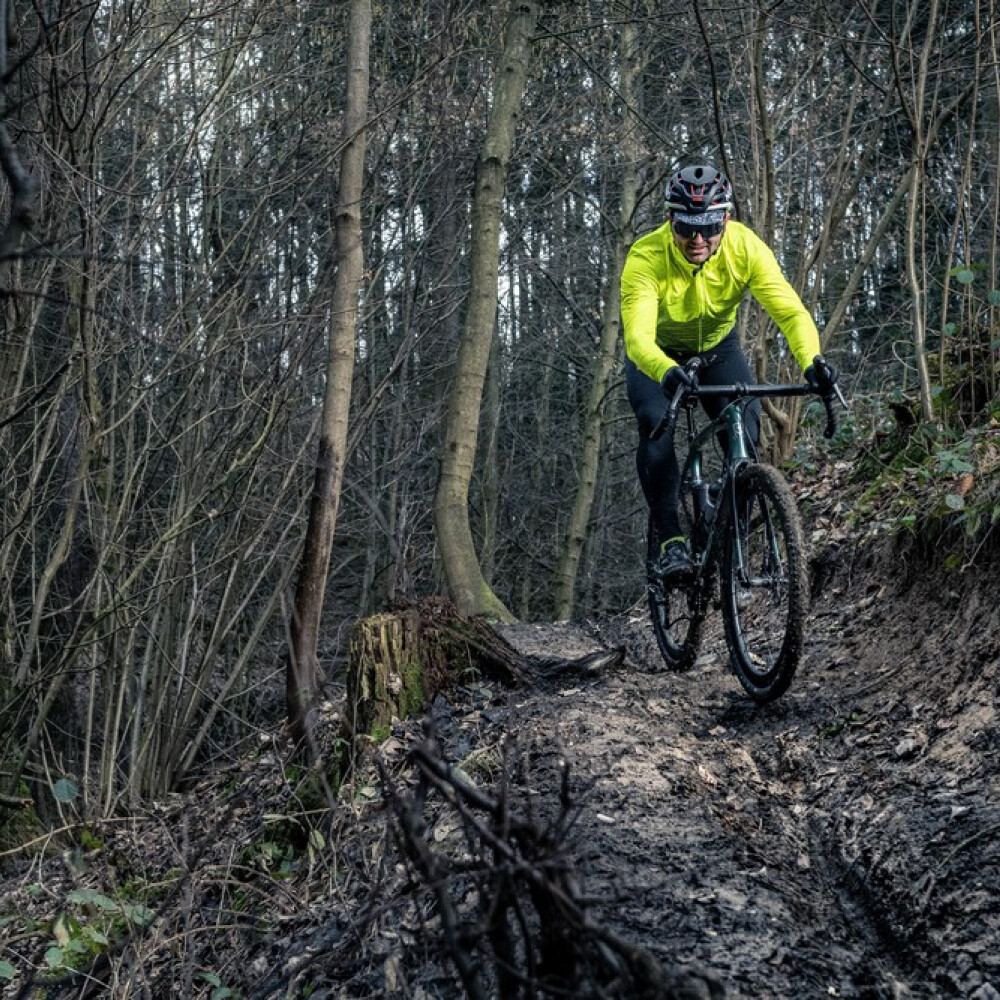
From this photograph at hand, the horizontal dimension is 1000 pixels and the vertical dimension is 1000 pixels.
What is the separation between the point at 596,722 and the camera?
18.3 ft

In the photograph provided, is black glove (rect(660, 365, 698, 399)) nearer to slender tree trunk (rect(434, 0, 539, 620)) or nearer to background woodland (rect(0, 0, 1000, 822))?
background woodland (rect(0, 0, 1000, 822))

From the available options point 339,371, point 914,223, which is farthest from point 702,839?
point 339,371

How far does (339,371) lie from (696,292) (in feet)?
9.20

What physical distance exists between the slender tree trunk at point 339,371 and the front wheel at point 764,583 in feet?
9.26

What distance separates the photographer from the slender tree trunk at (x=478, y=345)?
420 inches

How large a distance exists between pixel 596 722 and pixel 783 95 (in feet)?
25.3

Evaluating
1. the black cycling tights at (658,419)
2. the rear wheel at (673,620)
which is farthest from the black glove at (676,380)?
the rear wheel at (673,620)

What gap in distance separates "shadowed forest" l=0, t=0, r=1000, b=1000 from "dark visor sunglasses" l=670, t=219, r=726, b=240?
157 cm

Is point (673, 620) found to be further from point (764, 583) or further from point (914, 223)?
point (914, 223)

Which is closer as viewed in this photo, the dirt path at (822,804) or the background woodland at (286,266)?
the dirt path at (822,804)

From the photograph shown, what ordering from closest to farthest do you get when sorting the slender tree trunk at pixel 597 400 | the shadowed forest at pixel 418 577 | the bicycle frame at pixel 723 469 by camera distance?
the shadowed forest at pixel 418 577 → the bicycle frame at pixel 723 469 → the slender tree trunk at pixel 597 400

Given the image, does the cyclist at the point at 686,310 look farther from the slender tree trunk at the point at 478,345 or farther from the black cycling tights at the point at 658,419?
the slender tree trunk at the point at 478,345

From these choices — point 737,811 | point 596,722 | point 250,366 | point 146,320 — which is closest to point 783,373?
A: point 250,366

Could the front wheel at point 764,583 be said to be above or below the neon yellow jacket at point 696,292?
below
